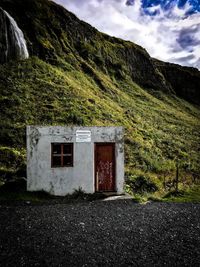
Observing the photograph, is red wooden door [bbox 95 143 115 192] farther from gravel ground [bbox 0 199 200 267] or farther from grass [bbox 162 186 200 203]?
grass [bbox 162 186 200 203]

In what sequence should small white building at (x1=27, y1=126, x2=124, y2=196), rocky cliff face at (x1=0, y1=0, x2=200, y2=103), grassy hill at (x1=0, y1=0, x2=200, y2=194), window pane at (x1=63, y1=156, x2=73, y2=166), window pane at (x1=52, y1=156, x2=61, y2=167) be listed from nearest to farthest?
small white building at (x1=27, y1=126, x2=124, y2=196) < window pane at (x1=52, y1=156, x2=61, y2=167) < window pane at (x1=63, y1=156, x2=73, y2=166) < grassy hill at (x1=0, y1=0, x2=200, y2=194) < rocky cliff face at (x1=0, y1=0, x2=200, y2=103)

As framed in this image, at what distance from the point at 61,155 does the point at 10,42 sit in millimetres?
28350

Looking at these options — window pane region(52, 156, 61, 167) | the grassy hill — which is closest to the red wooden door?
window pane region(52, 156, 61, 167)

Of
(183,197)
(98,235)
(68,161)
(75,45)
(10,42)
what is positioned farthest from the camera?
(75,45)


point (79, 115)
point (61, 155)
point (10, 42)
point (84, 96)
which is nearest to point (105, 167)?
point (61, 155)

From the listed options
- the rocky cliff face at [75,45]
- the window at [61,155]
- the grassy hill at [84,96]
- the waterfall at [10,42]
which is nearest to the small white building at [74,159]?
the window at [61,155]

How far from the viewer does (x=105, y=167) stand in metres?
13.3

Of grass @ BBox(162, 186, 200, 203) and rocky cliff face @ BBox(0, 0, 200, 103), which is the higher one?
rocky cliff face @ BBox(0, 0, 200, 103)

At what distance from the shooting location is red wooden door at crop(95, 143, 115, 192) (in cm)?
1323


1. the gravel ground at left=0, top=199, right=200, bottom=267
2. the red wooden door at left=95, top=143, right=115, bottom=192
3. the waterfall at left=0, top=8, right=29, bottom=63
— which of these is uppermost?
the waterfall at left=0, top=8, right=29, bottom=63

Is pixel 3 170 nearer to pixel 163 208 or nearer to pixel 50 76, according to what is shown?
pixel 163 208

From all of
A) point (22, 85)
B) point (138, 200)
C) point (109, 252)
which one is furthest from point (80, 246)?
point (22, 85)

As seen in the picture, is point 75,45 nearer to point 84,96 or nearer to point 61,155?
point 84,96

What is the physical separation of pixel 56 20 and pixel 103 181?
4159 centimetres
